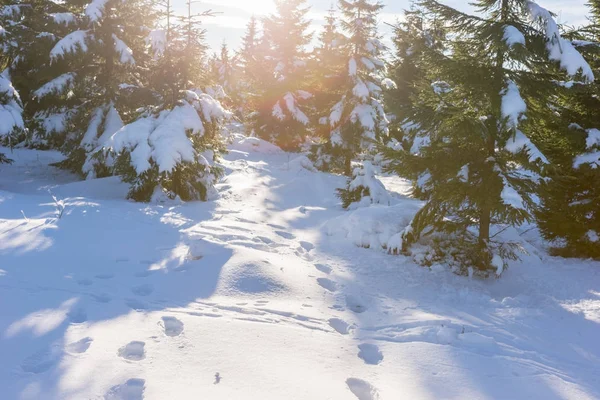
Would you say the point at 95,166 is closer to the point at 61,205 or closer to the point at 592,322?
the point at 61,205

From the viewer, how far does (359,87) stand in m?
16.9

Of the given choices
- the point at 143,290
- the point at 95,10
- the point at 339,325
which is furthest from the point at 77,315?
the point at 95,10

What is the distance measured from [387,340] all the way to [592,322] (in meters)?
3.43

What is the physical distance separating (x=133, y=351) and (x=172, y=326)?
575 mm

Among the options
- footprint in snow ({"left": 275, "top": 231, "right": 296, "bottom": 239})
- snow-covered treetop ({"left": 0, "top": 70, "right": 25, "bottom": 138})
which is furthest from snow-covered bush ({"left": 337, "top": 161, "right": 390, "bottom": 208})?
snow-covered treetop ({"left": 0, "top": 70, "right": 25, "bottom": 138})

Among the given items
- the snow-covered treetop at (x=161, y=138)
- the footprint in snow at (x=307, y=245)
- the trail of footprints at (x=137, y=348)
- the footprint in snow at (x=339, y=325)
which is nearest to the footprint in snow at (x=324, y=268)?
the trail of footprints at (x=137, y=348)

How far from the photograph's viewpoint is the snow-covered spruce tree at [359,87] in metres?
17.2

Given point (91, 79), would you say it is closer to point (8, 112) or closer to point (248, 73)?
point (8, 112)

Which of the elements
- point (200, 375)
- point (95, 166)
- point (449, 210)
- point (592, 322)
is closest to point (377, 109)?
point (449, 210)

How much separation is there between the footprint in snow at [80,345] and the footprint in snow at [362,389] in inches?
93.1

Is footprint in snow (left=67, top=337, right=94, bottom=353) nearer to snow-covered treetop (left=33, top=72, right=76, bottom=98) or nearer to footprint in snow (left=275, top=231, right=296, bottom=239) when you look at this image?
footprint in snow (left=275, top=231, right=296, bottom=239)

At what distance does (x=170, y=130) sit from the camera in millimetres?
8867

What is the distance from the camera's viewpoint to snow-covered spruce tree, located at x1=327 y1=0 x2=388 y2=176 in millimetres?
17188

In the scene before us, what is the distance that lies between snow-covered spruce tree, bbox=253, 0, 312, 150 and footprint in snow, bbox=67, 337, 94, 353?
63.2 ft
